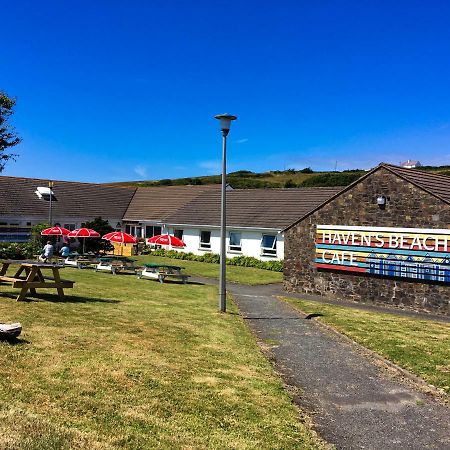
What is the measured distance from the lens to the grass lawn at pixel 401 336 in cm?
1027

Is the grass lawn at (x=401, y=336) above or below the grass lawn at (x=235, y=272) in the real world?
below

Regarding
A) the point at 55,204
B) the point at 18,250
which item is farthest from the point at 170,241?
the point at 55,204

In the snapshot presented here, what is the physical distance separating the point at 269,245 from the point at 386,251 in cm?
1619

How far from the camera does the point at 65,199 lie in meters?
46.6

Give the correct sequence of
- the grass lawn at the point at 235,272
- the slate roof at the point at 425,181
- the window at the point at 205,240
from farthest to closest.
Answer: the window at the point at 205,240, the grass lawn at the point at 235,272, the slate roof at the point at 425,181

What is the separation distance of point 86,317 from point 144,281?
1247cm

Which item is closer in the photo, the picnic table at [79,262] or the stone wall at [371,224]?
the stone wall at [371,224]

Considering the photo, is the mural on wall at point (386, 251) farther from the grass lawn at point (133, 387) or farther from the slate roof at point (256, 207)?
the slate roof at point (256, 207)

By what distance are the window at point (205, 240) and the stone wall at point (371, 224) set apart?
53.8 ft

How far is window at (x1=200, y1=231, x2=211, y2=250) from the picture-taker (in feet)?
133

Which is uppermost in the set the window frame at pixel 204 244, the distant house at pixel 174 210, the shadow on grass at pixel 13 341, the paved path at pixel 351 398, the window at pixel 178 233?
the distant house at pixel 174 210

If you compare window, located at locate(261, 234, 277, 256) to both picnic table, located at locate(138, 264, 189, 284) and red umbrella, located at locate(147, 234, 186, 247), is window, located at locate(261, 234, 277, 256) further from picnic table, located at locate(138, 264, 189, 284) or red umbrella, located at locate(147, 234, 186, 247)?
picnic table, located at locate(138, 264, 189, 284)

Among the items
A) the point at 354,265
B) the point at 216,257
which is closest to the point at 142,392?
the point at 354,265

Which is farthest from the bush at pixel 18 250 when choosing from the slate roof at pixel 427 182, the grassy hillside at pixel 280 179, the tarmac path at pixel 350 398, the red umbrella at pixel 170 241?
the grassy hillside at pixel 280 179
